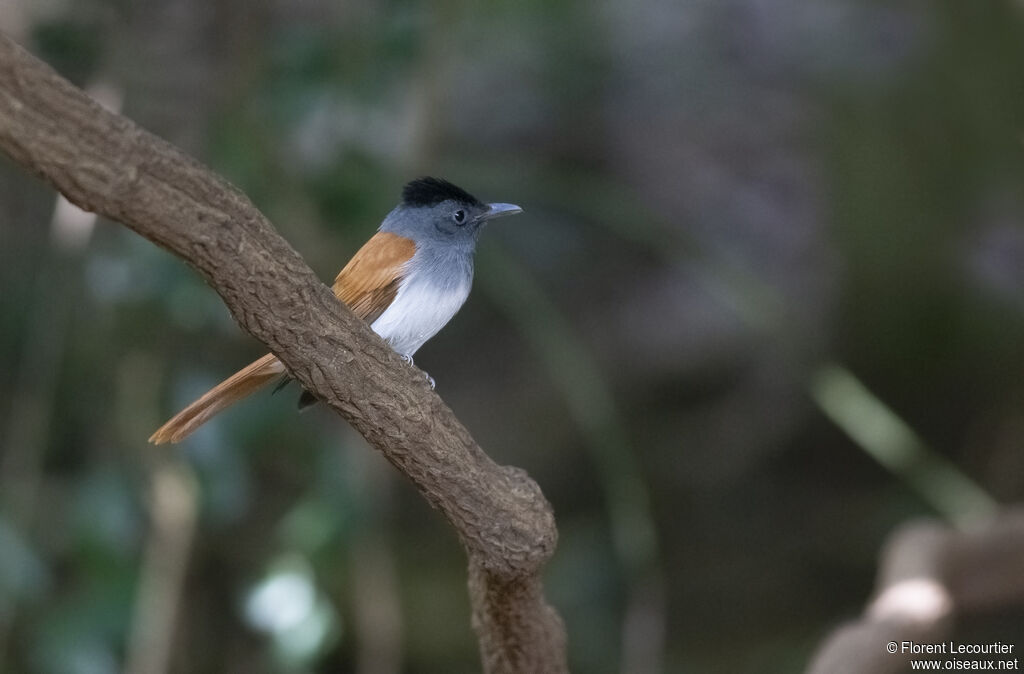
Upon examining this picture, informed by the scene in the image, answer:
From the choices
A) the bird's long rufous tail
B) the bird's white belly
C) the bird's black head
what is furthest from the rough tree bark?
the bird's black head

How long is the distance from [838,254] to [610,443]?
2.21 meters

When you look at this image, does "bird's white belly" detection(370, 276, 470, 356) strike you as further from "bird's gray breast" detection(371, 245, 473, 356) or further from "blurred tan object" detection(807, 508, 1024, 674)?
"blurred tan object" detection(807, 508, 1024, 674)

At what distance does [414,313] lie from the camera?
2.97 m

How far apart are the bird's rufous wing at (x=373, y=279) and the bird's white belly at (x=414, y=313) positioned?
0.02 m

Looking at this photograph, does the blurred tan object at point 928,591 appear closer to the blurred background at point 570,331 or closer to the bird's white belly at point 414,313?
the blurred background at point 570,331

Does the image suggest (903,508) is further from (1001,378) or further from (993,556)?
(993,556)

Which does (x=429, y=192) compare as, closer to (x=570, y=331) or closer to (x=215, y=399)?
(x=215, y=399)

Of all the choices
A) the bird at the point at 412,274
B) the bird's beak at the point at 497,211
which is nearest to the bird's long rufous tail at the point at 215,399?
the bird at the point at 412,274

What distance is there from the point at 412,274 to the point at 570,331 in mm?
2785

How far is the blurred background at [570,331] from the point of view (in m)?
3.67

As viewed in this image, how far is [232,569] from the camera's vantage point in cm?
492

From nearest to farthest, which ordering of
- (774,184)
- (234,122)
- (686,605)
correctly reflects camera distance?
1. (234,122)
2. (686,605)
3. (774,184)

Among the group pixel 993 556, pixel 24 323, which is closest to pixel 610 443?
pixel 993 556

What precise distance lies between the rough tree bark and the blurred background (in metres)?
1.31
